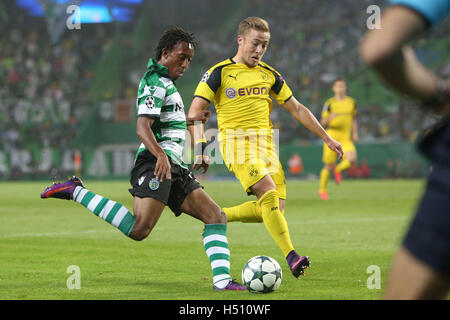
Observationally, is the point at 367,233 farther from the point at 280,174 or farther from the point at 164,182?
the point at 164,182

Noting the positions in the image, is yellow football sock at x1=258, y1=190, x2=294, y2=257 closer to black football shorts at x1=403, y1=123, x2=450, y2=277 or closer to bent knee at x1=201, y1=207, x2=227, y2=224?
bent knee at x1=201, y1=207, x2=227, y2=224

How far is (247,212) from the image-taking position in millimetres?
7375

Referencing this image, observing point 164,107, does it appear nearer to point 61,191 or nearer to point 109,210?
point 109,210

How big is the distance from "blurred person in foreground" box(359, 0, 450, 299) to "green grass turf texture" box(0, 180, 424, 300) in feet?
10.3

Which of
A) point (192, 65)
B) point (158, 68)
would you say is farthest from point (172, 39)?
point (192, 65)

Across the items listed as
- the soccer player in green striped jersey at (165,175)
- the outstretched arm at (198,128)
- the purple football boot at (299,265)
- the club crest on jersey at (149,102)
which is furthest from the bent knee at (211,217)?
the club crest on jersey at (149,102)

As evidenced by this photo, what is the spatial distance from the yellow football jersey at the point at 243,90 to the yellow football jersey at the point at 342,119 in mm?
10218

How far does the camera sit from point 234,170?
23.3 feet

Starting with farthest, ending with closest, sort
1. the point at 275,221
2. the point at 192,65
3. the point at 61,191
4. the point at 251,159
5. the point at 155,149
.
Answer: the point at 192,65 < the point at 251,159 < the point at 275,221 < the point at 61,191 < the point at 155,149

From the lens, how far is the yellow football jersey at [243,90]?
7.24m

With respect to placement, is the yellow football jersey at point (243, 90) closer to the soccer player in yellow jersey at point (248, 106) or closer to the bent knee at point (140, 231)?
the soccer player in yellow jersey at point (248, 106)

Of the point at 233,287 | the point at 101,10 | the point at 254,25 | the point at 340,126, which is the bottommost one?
the point at 233,287

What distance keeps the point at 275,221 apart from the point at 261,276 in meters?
1.05

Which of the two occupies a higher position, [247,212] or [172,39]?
[172,39]
